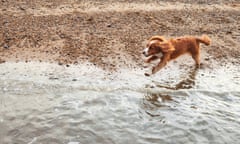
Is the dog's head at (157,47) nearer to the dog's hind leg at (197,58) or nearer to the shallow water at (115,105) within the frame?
the shallow water at (115,105)

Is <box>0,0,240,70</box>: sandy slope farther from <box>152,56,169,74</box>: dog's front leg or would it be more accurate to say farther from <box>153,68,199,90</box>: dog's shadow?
<box>153,68,199,90</box>: dog's shadow

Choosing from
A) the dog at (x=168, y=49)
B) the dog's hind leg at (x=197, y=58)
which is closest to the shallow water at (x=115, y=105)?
the dog's hind leg at (x=197, y=58)

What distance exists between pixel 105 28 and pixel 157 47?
2.25 meters

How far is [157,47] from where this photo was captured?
6391mm

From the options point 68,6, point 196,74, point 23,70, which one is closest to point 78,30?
point 68,6

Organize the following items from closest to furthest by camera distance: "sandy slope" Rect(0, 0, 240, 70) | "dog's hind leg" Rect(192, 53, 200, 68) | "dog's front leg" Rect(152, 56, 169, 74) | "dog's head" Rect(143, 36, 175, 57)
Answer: "dog's head" Rect(143, 36, 175, 57) → "dog's front leg" Rect(152, 56, 169, 74) → "dog's hind leg" Rect(192, 53, 200, 68) → "sandy slope" Rect(0, 0, 240, 70)

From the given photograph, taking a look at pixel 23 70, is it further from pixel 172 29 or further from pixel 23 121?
pixel 172 29

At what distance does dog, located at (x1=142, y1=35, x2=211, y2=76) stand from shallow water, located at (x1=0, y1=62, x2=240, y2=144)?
30cm

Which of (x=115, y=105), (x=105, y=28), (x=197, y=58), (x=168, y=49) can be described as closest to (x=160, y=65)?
(x=168, y=49)

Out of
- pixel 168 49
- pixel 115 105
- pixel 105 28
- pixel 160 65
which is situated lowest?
pixel 115 105

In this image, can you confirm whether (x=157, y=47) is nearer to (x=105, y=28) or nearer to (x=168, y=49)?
(x=168, y=49)

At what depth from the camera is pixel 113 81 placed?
6.45 metres

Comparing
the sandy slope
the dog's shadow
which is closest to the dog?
the dog's shadow

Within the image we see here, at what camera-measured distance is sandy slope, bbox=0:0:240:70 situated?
7.26 metres
